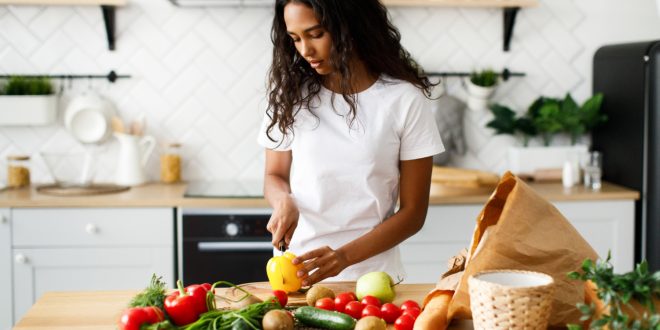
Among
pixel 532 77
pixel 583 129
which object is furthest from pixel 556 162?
pixel 532 77

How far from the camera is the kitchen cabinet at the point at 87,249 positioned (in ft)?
10.1

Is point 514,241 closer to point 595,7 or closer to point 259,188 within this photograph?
point 259,188

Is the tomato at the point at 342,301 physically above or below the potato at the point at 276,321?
below

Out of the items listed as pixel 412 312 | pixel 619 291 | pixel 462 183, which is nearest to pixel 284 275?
pixel 412 312

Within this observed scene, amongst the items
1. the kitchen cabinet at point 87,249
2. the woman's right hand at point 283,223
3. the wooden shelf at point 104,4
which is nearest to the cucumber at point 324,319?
the woman's right hand at point 283,223

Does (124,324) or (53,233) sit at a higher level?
(124,324)

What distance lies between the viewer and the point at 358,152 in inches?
81.7

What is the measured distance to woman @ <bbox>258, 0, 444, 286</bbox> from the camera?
6.78ft

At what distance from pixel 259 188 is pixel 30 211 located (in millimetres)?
914

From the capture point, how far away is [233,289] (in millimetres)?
1743

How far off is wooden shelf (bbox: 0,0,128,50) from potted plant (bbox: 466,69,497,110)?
1584 mm

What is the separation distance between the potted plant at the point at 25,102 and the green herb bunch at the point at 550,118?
1986 millimetres

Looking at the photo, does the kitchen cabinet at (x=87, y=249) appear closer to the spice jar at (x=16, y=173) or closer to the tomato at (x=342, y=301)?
the spice jar at (x=16, y=173)

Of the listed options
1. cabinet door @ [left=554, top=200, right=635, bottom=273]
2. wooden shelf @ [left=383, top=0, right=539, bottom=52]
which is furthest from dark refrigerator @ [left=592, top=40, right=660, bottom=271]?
wooden shelf @ [left=383, top=0, right=539, bottom=52]
